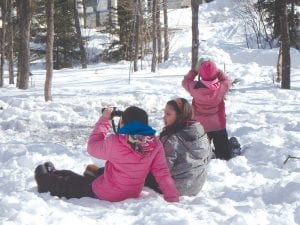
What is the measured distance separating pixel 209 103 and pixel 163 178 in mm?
2203

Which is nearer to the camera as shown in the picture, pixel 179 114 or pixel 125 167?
pixel 125 167

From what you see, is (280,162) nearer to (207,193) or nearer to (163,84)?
(207,193)

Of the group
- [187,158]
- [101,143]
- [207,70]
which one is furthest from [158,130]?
[101,143]

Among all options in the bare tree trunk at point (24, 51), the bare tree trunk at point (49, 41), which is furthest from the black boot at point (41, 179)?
the bare tree trunk at point (24, 51)

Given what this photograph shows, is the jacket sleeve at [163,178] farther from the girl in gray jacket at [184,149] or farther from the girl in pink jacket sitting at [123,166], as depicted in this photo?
the girl in gray jacket at [184,149]

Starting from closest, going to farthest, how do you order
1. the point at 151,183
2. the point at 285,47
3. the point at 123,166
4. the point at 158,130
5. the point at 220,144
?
the point at 123,166 < the point at 151,183 < the point at 220,144 < the point at 158,130 < the point at 285,47

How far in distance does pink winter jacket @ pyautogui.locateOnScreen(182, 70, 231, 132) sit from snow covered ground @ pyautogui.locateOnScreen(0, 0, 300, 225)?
0.58 meters

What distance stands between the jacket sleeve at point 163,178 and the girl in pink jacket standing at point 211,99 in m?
2.04

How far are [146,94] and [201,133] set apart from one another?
6817 mm

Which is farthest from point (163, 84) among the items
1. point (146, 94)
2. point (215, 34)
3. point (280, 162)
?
point (215, 34)

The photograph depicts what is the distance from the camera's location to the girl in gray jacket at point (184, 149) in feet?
17.0

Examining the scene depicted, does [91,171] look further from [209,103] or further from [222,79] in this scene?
[222,79]

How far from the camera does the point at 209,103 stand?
678 cm

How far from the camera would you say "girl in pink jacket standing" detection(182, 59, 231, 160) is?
21.7 ft
